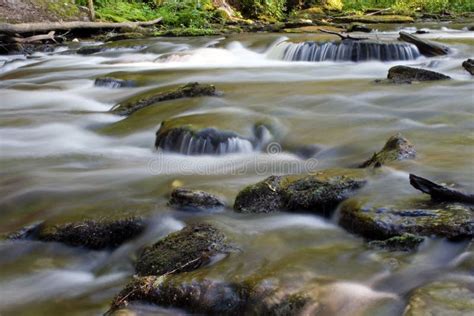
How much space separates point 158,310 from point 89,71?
9.12 m

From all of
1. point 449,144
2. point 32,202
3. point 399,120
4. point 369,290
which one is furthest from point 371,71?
point 369,290

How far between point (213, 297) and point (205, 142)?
9.66 ft

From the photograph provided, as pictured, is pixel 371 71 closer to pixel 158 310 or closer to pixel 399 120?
pixel 399 120

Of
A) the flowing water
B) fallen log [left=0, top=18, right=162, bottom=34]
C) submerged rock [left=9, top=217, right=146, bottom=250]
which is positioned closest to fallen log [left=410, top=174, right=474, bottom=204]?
the flowing water

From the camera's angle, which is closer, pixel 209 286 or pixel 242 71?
pixel 209 286

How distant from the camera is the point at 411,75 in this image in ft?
26.3

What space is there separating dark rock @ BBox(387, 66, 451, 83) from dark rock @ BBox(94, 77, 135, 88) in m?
4.19

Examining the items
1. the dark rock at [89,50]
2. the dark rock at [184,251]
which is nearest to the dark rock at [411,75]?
the dark rock at [184,251]

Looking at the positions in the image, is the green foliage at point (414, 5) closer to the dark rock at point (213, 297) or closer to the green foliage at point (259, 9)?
the green foliage at point (259, 9)

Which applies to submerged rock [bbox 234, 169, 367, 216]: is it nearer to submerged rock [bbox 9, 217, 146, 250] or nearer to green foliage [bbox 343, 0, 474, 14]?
submerged rock [bbox 9, 217, 146, 250]

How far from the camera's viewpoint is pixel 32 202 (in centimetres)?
442

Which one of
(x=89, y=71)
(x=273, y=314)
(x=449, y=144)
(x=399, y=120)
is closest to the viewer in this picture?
(x=273, y=314)

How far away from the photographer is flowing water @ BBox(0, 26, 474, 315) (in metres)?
2.89

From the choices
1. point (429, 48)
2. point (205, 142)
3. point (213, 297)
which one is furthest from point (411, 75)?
point (213, 297)
